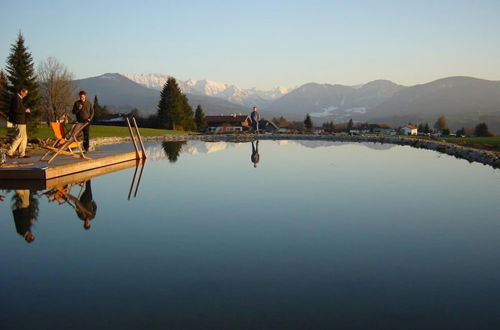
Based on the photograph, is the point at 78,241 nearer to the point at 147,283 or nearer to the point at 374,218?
the point at 147,283

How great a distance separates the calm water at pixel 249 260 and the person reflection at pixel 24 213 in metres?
0.05

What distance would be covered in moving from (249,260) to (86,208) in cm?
482

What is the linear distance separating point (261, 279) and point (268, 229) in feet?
7.82

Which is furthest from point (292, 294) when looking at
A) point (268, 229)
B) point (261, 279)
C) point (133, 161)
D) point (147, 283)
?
point (133, 161)

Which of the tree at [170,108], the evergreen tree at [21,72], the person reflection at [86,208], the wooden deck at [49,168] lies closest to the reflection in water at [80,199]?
the person reflection at [86,208]

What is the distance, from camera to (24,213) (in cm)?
850

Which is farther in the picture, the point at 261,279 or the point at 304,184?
the point at 304,184

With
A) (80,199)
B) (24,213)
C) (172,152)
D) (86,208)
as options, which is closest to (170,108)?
(172,152)

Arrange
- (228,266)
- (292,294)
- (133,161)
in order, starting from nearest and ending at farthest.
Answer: (292,294)
(228,266)
(133,161)

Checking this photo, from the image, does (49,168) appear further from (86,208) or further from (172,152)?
(172,152)

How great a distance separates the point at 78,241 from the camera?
21.5 feet

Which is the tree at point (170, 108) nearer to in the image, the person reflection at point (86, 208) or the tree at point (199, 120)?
the tree at point (199, 120)

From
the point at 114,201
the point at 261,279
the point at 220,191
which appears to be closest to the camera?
the point at 261,279

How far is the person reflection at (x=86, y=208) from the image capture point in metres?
7.99
